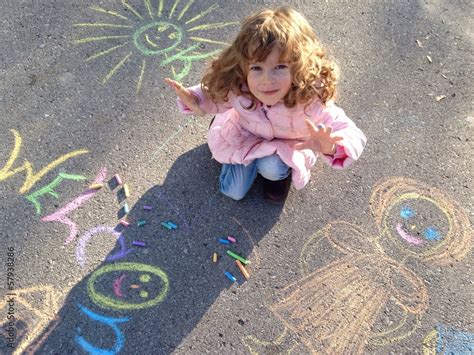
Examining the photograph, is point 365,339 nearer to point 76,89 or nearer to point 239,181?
point 239,181

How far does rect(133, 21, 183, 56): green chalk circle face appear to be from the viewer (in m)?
3.03

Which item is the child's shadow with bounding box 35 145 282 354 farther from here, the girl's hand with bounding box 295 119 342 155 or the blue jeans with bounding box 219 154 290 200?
the girl's hand with bounding box 295 119 342 155

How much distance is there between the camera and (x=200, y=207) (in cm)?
243

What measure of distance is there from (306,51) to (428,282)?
1.18m

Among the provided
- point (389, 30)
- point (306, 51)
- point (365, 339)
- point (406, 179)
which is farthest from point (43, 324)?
point (389, 30)

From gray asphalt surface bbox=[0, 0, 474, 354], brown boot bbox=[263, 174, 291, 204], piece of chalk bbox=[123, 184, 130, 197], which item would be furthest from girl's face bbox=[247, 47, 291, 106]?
piece of chalk bbox=[123, 184, 130, 197]

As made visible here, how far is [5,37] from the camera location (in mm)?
3066

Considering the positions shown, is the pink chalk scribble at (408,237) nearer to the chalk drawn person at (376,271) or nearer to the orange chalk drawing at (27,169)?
the chalk drawn person at (376,271)

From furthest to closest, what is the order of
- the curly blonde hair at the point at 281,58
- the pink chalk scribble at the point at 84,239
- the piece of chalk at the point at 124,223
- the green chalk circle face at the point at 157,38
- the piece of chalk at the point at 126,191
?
the green chalk circle face at the point at 157,38, the piece of chalk at the point at 126,191, the piece of chalk at the point at 124,223, the pink chalk scribble at the point at 84,239, the curly blonde hair at the point at 281,58

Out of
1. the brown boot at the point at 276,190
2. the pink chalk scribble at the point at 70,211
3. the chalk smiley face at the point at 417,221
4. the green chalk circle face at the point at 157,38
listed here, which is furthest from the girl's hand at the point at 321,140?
→ the green chalk circle face at the point at 157,38

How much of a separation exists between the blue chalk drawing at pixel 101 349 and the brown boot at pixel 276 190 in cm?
88

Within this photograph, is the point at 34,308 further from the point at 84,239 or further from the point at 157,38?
the point at 157,38

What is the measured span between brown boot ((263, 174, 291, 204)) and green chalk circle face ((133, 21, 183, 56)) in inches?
45.8

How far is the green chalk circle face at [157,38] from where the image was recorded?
3.03 m
